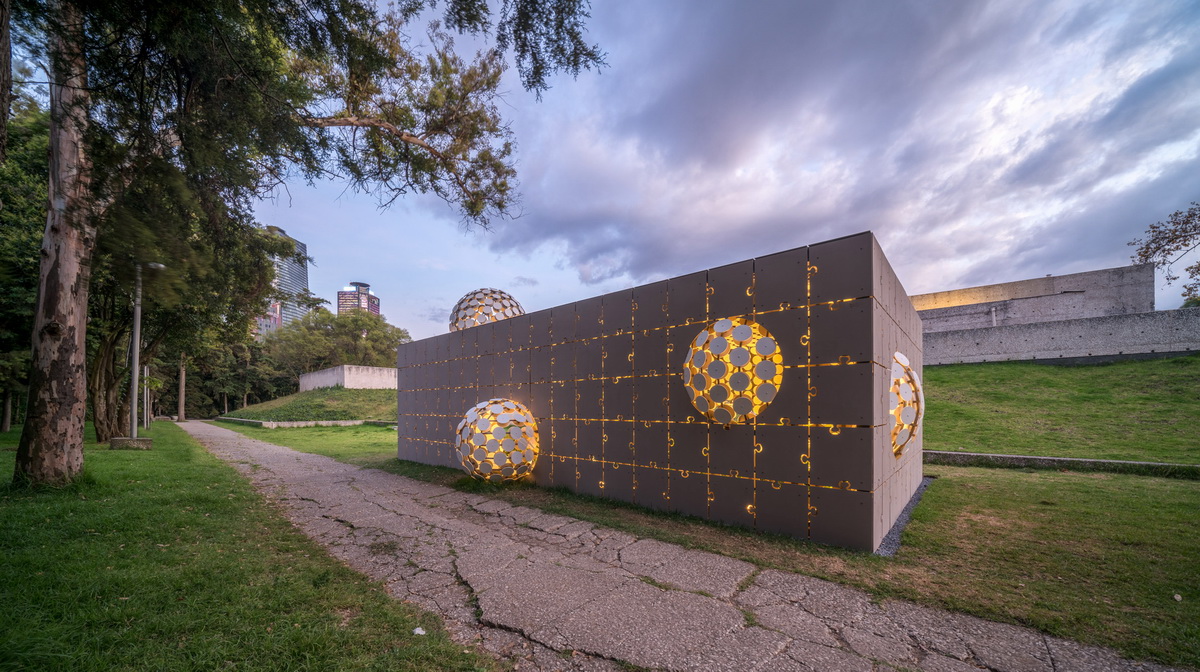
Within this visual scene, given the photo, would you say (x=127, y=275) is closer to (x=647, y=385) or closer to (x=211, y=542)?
(x=211, y=542)

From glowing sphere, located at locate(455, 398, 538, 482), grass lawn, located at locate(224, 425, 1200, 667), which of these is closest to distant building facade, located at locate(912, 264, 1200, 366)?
grass lawn, located at locate(224, 425, 1200, 667)

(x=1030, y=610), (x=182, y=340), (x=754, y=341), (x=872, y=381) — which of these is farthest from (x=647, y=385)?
(x=182, y=340)

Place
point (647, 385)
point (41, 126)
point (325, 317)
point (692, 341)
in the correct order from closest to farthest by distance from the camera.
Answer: point (41, 126) → point (692, 341) → point (647, 385) → point (325, 317)

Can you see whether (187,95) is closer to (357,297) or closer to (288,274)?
(288,274)

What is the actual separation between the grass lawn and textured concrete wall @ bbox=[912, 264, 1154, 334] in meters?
23.7

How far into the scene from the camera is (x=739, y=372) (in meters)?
5.42

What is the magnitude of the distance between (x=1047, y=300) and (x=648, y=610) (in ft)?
116

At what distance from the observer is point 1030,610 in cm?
358

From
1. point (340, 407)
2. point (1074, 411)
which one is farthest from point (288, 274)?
point (1074, 411)

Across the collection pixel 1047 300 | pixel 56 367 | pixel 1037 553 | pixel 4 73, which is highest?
pixel 1047 300

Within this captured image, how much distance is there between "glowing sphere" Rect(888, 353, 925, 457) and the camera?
5.77 m

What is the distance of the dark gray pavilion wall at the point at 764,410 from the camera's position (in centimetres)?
503

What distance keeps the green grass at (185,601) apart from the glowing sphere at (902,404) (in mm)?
5417

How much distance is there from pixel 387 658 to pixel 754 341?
4588 mm
